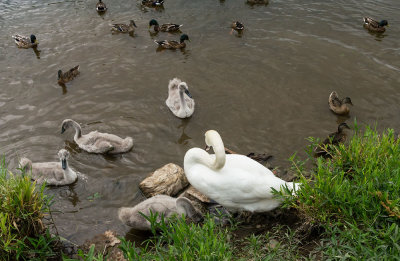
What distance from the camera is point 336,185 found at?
4.12 meters

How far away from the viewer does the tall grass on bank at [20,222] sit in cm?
412

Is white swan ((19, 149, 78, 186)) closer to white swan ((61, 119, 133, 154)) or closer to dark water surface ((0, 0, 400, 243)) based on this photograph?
dark water surface ((0, 0, 400, 243))

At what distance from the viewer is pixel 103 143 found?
23.2 feet

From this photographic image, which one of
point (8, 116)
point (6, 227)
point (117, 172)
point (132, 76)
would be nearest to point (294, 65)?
point (132, 76)

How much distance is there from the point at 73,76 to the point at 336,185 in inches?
298

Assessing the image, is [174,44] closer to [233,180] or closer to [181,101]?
[181,101]

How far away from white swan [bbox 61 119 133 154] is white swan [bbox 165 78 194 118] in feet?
4.61

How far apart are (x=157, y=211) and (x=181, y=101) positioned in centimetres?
336

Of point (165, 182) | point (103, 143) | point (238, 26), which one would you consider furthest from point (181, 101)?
point (238, 26)

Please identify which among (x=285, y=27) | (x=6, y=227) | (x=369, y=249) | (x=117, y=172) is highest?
(x=285, y=27)

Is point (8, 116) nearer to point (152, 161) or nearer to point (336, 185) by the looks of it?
point (152, 161)

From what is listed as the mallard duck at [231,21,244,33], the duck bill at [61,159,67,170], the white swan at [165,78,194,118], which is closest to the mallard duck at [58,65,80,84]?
the white swan at [165,78,194,118]

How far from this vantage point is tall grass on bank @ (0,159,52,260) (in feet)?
13.5

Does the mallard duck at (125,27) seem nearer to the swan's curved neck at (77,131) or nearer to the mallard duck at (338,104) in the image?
the swan's curved neck at (77,131)
